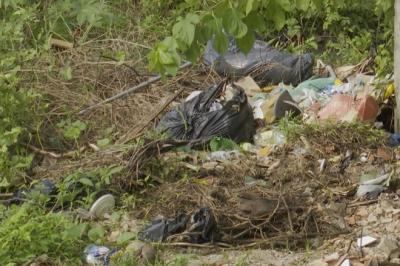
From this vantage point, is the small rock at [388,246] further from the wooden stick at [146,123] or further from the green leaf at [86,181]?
the wooden stick at [146,123]

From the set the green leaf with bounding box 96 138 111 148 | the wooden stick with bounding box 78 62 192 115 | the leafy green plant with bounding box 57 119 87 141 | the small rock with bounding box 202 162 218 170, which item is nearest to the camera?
the small rock with bounding box 202 162 218 170

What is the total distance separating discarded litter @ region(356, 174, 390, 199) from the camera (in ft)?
17.1

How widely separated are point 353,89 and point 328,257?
2.65 m

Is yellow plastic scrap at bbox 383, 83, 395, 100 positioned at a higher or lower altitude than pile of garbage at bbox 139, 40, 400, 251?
higher

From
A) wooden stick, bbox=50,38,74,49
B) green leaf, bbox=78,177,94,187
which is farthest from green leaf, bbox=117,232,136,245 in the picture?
wooden stick, bbox=50,38,74,49

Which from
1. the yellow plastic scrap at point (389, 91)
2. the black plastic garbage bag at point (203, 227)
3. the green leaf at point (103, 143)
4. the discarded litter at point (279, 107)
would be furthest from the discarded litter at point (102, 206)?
the yellow plastic scrap at point (389, 91)

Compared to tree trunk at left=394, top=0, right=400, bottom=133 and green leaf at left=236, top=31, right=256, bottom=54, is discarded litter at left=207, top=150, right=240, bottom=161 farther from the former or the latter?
green leaf at left=236, top=31, right=256, bottom=54

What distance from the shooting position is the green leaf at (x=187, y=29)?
3662mm

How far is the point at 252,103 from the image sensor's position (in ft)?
22.9

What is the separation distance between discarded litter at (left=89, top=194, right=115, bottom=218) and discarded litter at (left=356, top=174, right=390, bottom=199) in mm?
1551

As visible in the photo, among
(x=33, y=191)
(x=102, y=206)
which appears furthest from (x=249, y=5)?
(x=33, y=191)

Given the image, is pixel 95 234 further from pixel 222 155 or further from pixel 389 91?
pixel 389 91

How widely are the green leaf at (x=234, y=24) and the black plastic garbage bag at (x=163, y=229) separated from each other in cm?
137

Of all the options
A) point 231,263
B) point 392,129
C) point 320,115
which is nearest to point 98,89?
point 320,115
